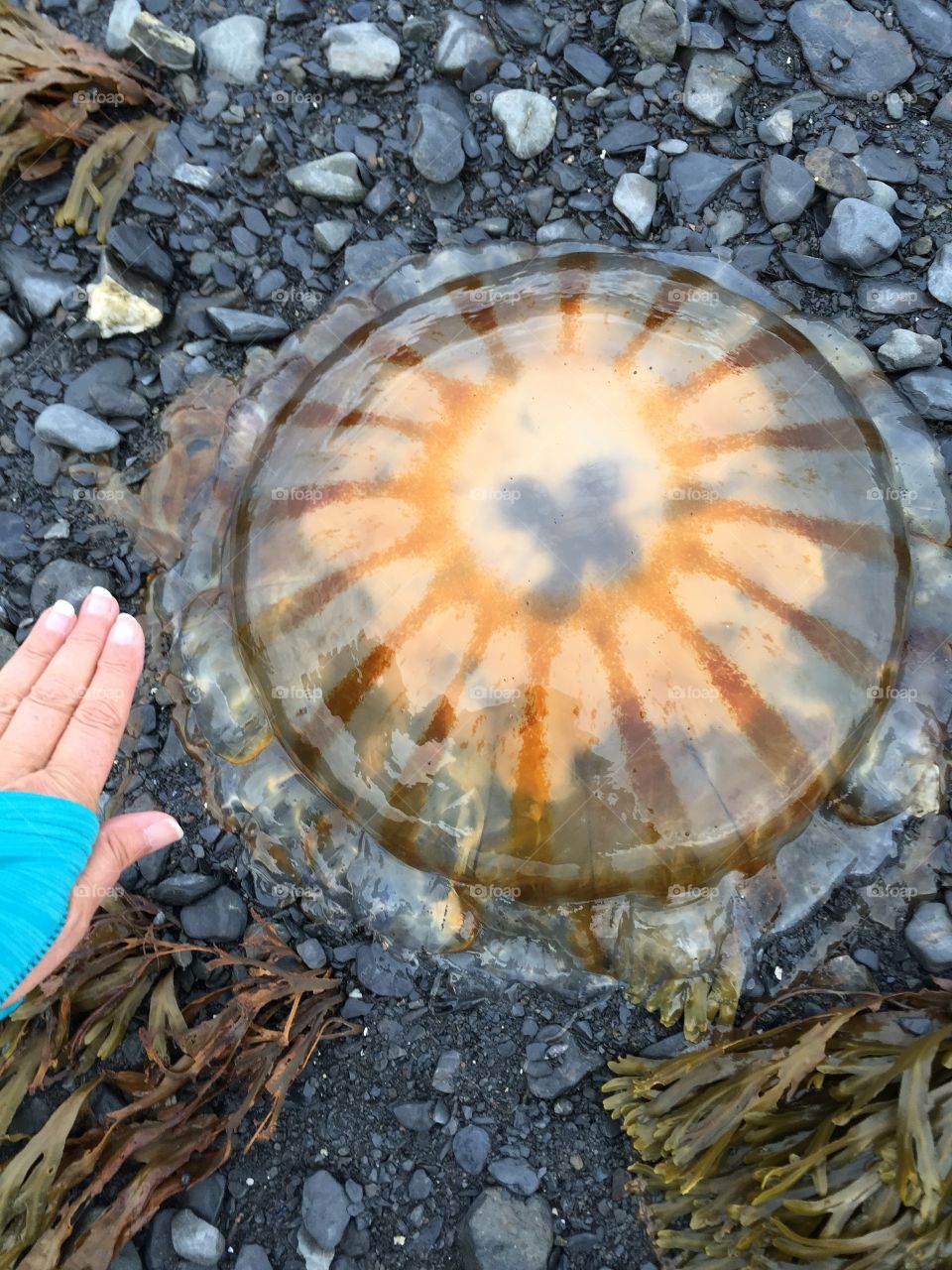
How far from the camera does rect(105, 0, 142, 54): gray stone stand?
10.5 feet

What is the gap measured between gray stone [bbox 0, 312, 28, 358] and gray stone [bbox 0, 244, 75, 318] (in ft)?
0.22

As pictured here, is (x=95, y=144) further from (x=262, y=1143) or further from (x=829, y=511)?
(x=262, y=1143)

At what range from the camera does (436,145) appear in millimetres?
3080

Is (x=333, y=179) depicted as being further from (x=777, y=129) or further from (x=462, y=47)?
(x=777, y=129)

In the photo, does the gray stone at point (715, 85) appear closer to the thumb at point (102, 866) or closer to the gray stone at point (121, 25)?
the gray stone at point (121, 25)

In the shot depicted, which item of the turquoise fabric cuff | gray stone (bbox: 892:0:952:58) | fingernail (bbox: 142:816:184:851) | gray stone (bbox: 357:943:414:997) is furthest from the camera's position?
gray stone (bbox: 892:0:952:58)

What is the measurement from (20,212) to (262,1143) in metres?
2.76

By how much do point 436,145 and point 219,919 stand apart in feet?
7.53

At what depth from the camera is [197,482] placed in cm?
296

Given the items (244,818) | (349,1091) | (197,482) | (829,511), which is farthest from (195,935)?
(829,511)

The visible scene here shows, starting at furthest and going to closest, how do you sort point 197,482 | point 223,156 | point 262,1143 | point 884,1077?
point 223,156 → point 197,482 → point 262,1143 → point 884,1077

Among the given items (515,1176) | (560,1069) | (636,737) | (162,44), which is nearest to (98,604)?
(636,737)

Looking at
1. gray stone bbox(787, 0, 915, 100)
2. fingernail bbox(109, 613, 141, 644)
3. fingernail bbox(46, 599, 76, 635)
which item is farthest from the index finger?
gray stone bbox(787, 0, 915, 100)

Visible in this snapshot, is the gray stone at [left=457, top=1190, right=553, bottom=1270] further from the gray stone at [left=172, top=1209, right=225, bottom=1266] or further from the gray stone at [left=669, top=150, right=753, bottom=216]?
the gray stone at [left=669, top=150, right=753, bottom=216]
